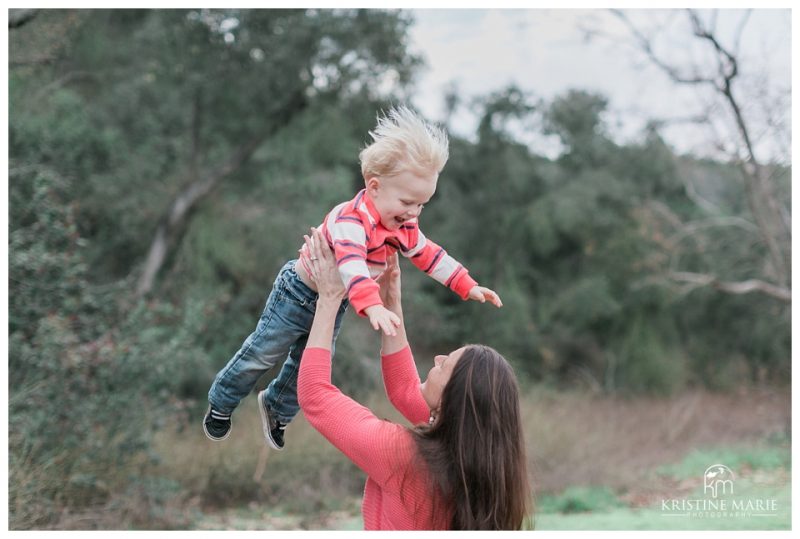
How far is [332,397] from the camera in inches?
87.5

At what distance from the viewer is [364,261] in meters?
2.32

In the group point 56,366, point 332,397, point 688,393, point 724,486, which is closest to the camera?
point 332,397

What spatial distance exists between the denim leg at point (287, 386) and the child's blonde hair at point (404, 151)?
487 mm

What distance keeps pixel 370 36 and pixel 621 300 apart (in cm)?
715

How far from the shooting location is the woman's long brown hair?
222 centimetres

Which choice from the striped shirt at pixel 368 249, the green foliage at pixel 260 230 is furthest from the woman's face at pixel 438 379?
the green foliage at pixel 260 230

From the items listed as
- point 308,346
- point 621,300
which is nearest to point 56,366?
point 308,346

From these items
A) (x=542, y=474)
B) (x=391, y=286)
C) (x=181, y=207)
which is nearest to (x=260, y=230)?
(x=181, y=207)

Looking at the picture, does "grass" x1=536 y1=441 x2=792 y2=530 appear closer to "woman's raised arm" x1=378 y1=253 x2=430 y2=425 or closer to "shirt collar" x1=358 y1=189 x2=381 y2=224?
"woman's raised arm" x1=378 y1=253 x2=430 y2=425

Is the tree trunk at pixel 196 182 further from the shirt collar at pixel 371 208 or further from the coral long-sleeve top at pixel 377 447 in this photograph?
the coral long-sleeve top at pixel 377 447

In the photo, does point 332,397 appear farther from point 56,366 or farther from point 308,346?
point 56,366

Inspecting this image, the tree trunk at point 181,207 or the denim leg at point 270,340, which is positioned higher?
the tree trunk at point 181,207

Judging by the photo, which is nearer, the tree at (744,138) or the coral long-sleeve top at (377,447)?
the coral long-sleeve top at (377,447)

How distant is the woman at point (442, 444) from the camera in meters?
2.20
